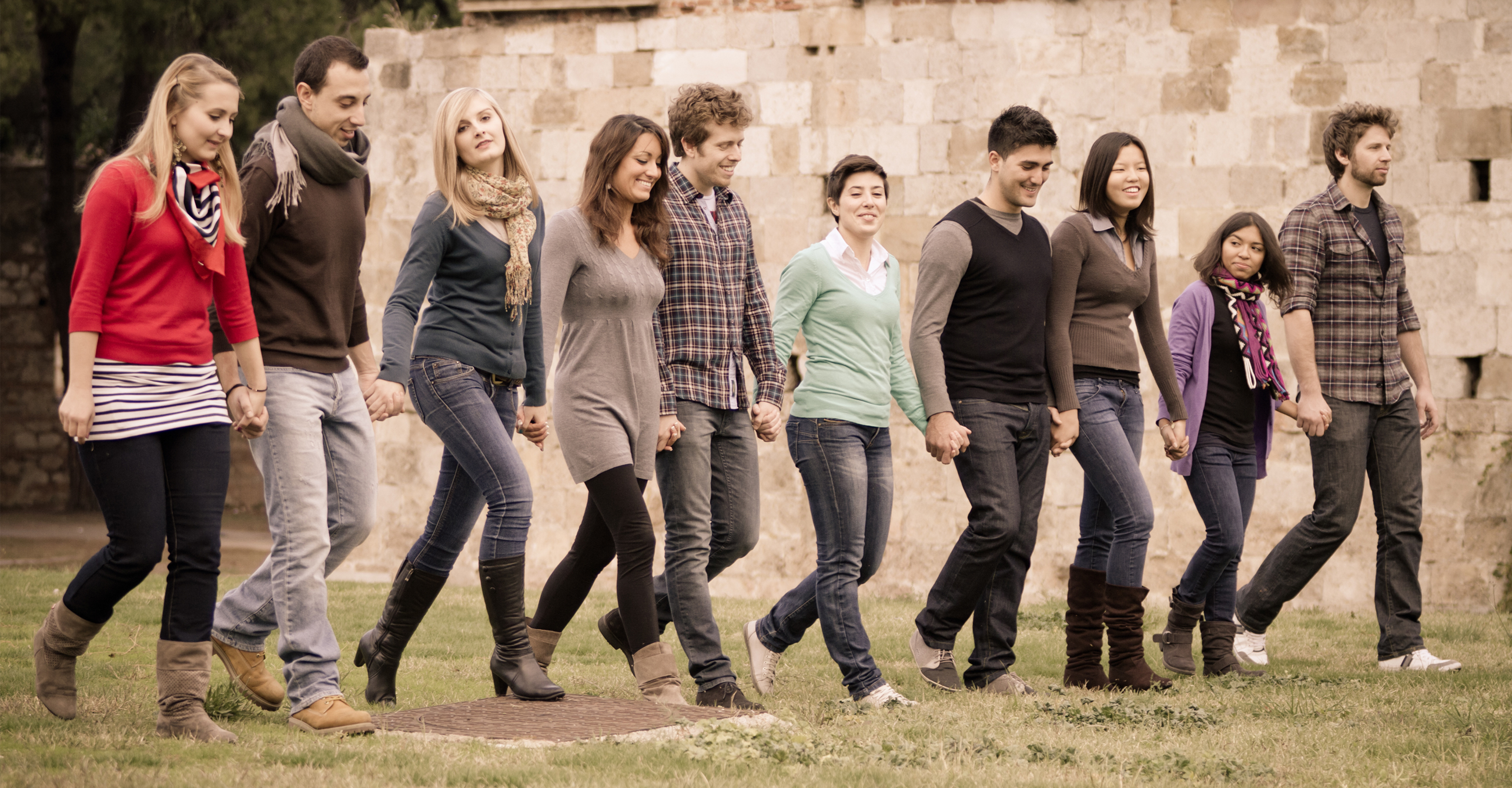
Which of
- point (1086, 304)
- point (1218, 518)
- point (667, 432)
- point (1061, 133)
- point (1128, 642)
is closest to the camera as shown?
point (667, 432)

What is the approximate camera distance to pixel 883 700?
223 inches

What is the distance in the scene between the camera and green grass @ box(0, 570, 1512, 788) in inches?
161

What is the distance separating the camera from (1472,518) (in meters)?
9.48

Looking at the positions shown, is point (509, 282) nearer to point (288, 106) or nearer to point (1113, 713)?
point (288, 106)

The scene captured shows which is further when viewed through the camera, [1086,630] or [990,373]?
[1086,630]

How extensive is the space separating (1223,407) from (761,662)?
252cm

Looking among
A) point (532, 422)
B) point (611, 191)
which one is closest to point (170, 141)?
point (611, 191)

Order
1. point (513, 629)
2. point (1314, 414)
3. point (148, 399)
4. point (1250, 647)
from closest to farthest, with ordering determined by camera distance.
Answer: point (148, 399) < point (513, 629) < point (1314, 414) < point (1250, 647)

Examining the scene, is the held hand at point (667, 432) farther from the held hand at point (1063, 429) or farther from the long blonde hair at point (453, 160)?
the held hand at point (1063, 429)

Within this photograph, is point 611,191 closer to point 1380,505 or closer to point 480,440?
point 480,440

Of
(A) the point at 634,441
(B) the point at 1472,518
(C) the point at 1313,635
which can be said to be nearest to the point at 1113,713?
(A) the point at 634,441

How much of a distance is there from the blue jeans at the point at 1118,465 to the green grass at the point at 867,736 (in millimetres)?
578

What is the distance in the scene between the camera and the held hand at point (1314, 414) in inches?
270

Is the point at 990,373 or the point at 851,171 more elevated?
the point at 851,171
